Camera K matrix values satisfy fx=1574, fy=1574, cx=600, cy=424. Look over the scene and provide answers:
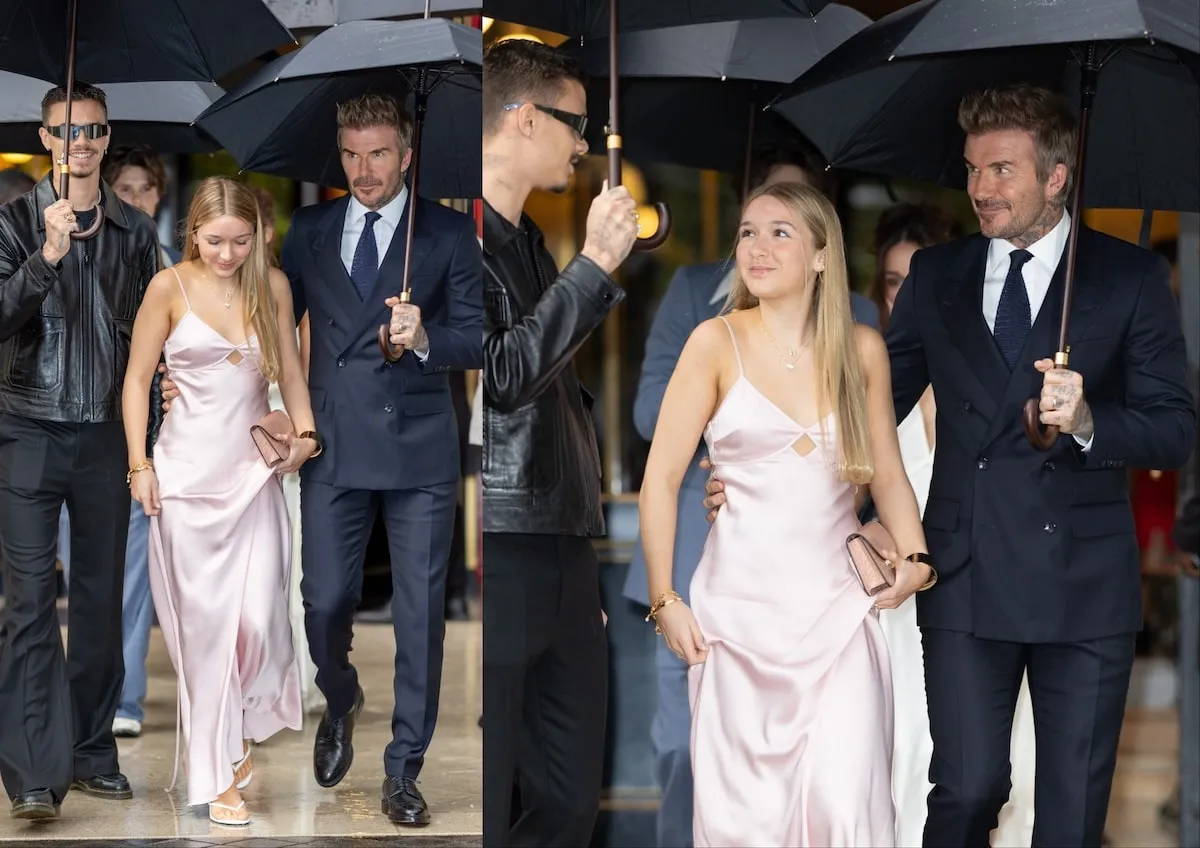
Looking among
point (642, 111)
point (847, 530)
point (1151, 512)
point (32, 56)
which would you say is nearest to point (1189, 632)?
point (1151, 512)

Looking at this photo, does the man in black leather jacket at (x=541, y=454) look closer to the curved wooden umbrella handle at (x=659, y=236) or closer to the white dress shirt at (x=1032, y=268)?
the curved wooden umbrella handle at (x=659, y=236)

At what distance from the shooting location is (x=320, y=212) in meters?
4.29

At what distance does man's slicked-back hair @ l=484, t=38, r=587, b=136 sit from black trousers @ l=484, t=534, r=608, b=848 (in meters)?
0.97

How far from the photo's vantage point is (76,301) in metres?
4.32

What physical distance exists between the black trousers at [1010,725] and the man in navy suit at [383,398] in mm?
1424

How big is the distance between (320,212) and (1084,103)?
200 cm

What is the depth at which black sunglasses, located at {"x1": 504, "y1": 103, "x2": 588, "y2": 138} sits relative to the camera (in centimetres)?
352

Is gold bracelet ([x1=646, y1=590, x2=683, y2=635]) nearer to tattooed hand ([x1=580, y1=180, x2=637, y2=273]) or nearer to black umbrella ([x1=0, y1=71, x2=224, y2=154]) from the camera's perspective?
tattooed hand ([x1=580, y1=180, x2=637, y2=273])

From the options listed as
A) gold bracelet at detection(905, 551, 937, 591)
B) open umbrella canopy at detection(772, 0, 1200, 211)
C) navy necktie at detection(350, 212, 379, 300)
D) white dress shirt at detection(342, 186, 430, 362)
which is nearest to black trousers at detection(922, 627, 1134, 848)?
gold bracelet at detection(905, 551, 937, 591)

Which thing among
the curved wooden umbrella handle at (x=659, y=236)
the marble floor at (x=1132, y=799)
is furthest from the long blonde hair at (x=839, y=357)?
the marble floor at (x=1132, y=799)

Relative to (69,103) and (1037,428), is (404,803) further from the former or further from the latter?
(69,103)

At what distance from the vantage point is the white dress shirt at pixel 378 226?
4234 millimetres

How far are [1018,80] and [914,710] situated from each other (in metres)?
1.46

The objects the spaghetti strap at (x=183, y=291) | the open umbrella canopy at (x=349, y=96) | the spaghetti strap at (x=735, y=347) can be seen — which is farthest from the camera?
the spaghetti strap at (x=183, y=291)
